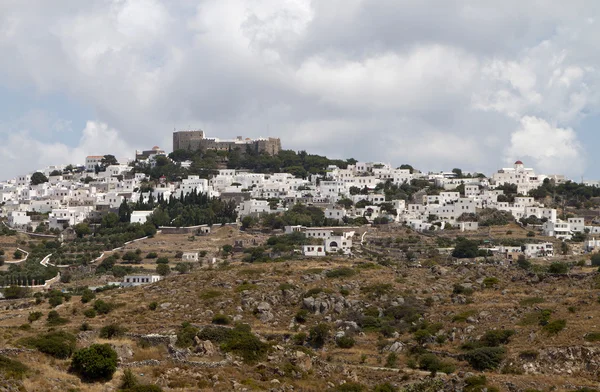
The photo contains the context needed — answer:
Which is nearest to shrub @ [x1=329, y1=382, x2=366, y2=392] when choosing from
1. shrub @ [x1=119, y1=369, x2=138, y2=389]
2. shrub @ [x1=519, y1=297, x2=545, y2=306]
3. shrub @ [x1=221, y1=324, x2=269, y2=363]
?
shrub @ [x1=221, y1=324, x2=269, y2=363]

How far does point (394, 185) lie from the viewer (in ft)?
273

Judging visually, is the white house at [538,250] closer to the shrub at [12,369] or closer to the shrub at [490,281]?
the shrub at [490,281]

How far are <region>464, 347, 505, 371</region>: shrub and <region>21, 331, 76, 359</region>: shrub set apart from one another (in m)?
11.2

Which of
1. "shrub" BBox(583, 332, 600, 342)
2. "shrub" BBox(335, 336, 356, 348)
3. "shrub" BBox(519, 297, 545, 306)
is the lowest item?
"shrub" BBox(335, 336, 356, 348)

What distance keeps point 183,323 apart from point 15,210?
163 ft

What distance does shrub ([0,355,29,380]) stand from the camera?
2264 cm

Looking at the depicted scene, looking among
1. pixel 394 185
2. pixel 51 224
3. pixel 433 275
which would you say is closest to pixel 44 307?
pixel 433 275

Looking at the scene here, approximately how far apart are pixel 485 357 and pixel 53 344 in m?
11.9

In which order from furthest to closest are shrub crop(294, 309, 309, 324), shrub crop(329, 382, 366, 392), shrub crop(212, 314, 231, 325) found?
shrub crop(294, 309, 309, 324) → shrub crop(212, 314, 231, 325) → shrub crop(329, 382, 366, 392)

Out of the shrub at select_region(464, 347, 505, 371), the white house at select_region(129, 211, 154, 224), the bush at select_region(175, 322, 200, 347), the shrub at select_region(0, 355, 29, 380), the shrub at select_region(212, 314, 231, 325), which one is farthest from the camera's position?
the white house at select_region(129, 211, 154, 224)

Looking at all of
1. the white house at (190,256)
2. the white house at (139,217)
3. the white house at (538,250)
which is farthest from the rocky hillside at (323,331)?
the white house at (139,217)

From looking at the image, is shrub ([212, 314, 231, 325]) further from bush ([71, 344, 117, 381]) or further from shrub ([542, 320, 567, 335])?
shrub ([542, 320, 567, 335])

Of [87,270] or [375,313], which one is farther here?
[87,270]

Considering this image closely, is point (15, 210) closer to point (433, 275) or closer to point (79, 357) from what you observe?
point (433, 275)
